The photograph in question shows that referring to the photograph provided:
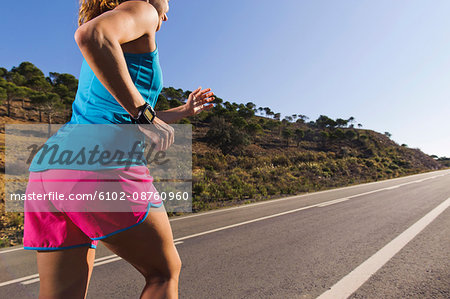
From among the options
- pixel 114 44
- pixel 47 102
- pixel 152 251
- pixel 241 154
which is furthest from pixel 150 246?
pixel 47 102

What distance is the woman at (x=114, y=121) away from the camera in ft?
3.11

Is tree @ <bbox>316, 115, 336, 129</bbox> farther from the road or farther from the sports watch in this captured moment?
the sports watch

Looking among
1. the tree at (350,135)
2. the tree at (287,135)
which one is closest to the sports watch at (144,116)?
the tree at (287,135)

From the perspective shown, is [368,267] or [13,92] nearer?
[368,267]

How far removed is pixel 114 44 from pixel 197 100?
913mm

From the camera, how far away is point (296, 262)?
392 cm

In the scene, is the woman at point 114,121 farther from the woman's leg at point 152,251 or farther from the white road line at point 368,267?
the white road line at point 368,267

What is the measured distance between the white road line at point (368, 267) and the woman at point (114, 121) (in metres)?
2.46

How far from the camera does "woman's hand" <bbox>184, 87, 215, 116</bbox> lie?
1803 millimetres

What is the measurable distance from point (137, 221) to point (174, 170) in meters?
17.2

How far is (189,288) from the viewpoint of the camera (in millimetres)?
3230

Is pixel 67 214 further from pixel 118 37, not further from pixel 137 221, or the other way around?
pixel 118 37

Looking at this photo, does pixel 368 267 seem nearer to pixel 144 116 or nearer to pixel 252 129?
pixel 144 116

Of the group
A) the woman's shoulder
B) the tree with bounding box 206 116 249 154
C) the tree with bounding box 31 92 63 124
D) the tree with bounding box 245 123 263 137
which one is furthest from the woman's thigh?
the tree with bounding box 245 123 263 137
